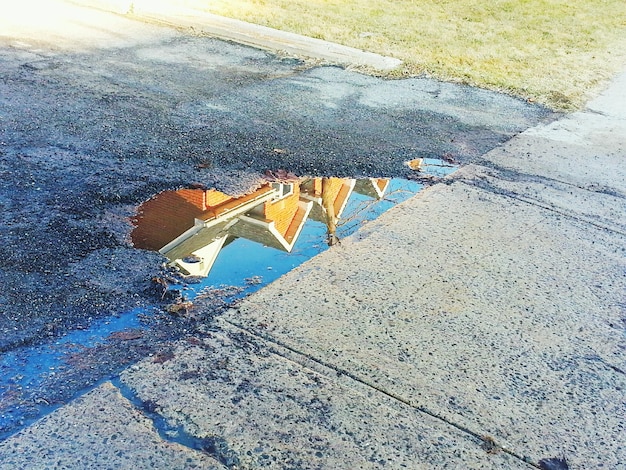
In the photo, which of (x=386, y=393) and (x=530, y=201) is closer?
(x=386, y=393)

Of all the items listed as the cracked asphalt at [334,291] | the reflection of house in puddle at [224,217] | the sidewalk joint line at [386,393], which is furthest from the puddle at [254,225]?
the sidewalk joint line at [386,393]

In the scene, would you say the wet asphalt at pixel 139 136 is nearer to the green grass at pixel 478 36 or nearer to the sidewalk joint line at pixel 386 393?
the sidewalk joint line at pixel 386 393

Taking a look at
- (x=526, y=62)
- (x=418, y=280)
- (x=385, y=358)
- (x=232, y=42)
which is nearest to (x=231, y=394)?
(x=385, y=358)

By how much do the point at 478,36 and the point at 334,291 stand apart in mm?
8757

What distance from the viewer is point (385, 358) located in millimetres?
3328

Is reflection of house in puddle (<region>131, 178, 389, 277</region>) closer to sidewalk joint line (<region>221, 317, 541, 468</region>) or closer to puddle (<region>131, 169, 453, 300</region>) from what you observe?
puddle (<region>131, 169, 453, 300</region>)

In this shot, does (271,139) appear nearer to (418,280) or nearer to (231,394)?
(418,280)

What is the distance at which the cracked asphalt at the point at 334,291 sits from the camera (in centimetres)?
282

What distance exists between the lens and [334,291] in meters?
3.88

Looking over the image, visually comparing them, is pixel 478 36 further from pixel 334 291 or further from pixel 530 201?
pixel 334 291

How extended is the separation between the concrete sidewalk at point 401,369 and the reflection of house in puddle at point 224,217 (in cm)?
40

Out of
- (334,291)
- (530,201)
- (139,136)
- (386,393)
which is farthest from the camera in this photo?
(139,136)

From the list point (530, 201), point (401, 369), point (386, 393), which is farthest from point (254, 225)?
point (530, 201)

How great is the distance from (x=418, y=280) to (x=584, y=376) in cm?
111
